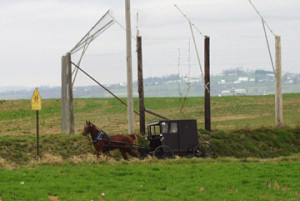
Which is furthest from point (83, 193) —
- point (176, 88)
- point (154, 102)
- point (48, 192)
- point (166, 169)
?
point (154, 102)

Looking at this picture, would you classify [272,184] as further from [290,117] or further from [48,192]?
[290,117]

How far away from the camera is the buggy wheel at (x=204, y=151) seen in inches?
750

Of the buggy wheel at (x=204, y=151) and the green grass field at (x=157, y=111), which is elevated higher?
the green grass field at (x=157, y=111)

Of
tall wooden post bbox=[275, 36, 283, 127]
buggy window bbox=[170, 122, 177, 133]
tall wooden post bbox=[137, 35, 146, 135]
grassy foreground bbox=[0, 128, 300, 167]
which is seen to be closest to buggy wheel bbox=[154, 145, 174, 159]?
buggy window bbox=[170, 122, 177, 133]

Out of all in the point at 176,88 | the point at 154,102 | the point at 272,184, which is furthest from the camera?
the point at 154,102

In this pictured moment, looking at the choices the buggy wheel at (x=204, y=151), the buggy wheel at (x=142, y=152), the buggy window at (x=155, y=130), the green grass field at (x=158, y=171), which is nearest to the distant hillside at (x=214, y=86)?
the green grass field at (x=158, y=171)

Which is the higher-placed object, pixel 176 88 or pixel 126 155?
pixel 176 88

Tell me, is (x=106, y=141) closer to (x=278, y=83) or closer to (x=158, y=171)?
(x=158, y=171)

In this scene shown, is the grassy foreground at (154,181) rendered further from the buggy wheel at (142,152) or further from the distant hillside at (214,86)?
the distant hillside at (214,86)

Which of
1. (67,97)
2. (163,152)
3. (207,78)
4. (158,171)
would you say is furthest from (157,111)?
(158,171)

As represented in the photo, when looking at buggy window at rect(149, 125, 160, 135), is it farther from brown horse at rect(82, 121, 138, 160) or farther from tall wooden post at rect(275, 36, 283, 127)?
tall wooden post at rect(275, 36, 283, 127)

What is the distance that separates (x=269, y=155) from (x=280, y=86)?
149 inches

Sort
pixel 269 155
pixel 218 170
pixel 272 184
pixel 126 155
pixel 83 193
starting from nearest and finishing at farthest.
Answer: pixel 83 193 → pixel 272 184 → pixel 218 170 → pixel 126 155 → pixel 269 155

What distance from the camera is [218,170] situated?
1491 cm
